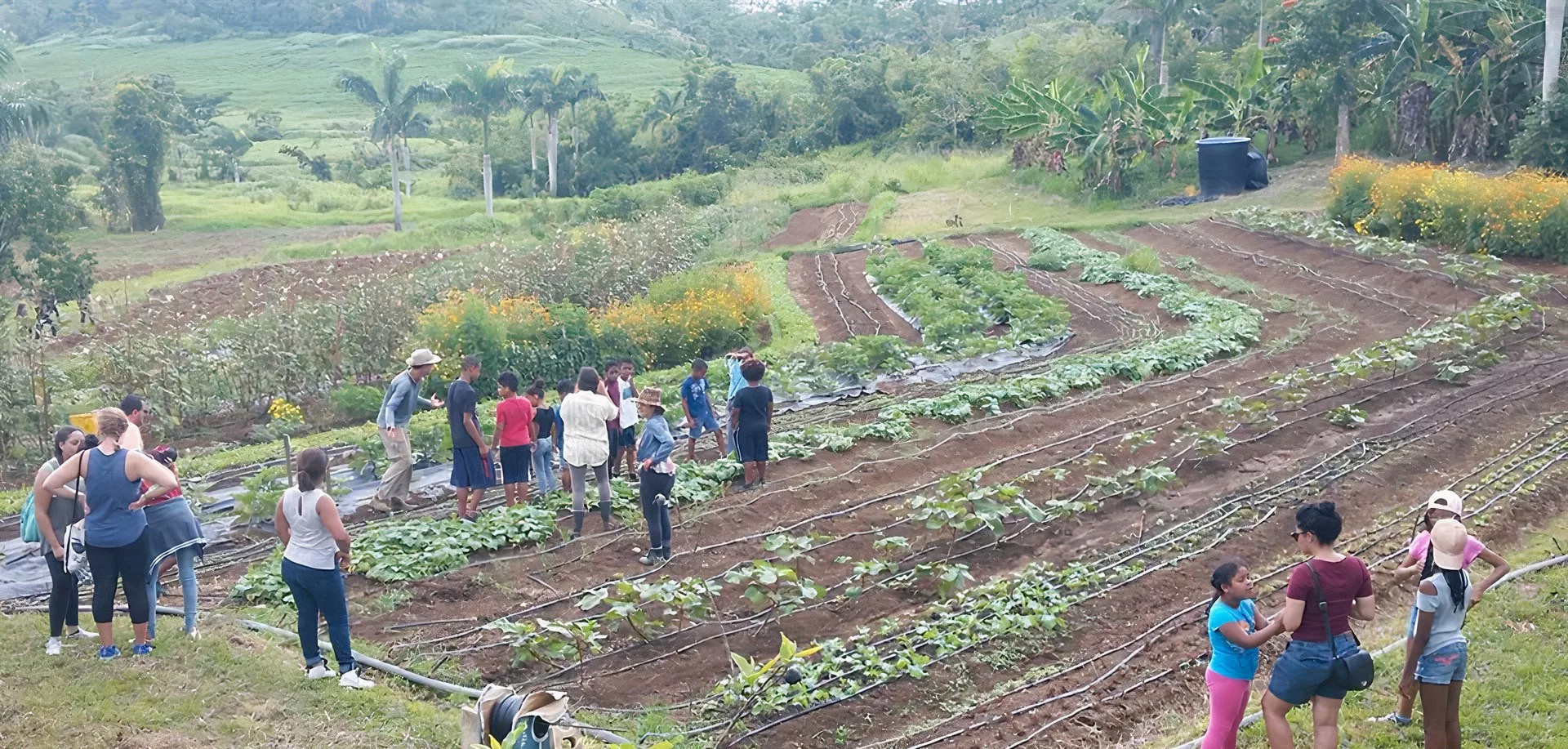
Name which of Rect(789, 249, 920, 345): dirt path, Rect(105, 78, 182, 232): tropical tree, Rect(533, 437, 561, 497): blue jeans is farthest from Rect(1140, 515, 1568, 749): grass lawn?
Rect(105, 78, 182, 232): tropical tree

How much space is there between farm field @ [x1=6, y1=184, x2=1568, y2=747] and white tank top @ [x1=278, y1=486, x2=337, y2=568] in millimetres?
1263

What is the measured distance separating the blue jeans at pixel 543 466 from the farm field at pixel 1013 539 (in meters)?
1.00

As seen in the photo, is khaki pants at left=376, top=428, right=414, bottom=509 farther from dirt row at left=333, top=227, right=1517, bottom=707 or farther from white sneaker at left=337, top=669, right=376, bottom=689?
white sneaker at left=337, top=669, right=376, bottom=689

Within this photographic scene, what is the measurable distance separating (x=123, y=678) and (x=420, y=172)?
62.9 metres

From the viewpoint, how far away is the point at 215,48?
107 m

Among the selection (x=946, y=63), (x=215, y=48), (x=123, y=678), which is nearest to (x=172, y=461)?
(x=123, y=678)

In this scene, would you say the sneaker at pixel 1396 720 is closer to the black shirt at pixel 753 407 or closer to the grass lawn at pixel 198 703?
the grass lawn at pixel 198 703

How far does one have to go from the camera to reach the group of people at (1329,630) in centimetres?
608

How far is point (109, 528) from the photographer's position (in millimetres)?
7703

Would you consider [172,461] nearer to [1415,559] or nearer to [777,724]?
[777,724]

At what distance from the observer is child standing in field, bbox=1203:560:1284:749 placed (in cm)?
613

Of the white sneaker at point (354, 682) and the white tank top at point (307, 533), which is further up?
the white tank top at point (307, 533)

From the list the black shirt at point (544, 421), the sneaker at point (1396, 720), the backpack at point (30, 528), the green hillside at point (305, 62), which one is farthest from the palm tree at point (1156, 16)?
the green hillside at point (305, 62)

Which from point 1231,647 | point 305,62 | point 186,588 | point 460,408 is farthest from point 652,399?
point 305,62
